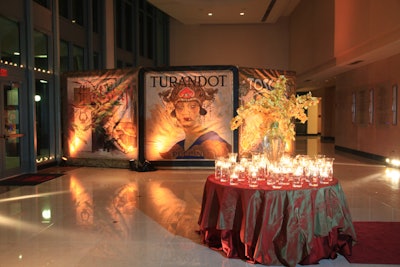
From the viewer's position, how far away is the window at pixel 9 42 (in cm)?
877

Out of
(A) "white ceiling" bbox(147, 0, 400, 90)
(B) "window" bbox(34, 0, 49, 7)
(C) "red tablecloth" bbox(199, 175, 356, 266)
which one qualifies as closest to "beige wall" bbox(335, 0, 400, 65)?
(A) "white ceiling" bbox(147, 0, 400, 90)

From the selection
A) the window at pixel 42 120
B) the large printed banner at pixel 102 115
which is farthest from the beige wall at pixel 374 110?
the window at pixel 42 120

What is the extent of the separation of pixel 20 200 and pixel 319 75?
41.0 feet

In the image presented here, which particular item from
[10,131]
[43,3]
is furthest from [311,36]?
[10,131]

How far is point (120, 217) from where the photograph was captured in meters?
5.58

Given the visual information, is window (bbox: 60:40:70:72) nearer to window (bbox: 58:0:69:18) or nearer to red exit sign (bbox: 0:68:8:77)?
window (bbox: 58:0:69:18)

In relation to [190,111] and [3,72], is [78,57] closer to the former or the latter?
[3,72]

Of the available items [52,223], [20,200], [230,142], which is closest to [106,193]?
[20,200]

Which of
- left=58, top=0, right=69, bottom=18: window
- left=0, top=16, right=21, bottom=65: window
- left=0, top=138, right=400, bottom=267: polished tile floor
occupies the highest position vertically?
left=58, top=0, right=69, bottom=18: window

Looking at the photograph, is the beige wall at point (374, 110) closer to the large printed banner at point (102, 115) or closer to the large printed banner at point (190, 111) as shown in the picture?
the large printed banner at point (190, 111)

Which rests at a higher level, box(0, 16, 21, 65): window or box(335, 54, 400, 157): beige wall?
box(0, 16, 21, 65): window

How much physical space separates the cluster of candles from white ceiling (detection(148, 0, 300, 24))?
12.0 metres

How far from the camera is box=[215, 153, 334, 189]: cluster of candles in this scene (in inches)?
155

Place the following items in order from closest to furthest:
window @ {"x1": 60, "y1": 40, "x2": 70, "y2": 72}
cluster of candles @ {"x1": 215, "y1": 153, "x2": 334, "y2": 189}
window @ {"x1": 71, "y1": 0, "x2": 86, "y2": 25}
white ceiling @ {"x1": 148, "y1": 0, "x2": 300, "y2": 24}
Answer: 1. cluster of candles @ {"x1": 215, "y1": 153, "x2": 334, "y2": 189}
2. window @ {"x1": 60, "y1": 40, "x2": 70, "y2": 72}
3. window @ {"x1": 71, "y1": 0, "x2": 86, "y2": 25}
4. white ceiling @ {"x1": 148, "y1": 0, "x2": 300, "y2": 24}
